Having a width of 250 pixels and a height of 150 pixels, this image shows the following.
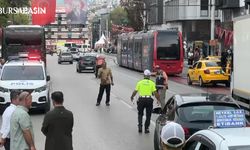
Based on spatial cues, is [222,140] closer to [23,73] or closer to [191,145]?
[191,145]

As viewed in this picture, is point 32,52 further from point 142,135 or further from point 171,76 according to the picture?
point 142,135

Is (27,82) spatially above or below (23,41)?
below

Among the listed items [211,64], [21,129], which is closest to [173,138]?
[21,129]

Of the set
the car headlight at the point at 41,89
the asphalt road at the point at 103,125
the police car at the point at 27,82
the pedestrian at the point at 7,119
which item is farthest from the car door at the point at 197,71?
the pedestrian at the point at 7,119

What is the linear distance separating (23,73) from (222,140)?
16.3 meters

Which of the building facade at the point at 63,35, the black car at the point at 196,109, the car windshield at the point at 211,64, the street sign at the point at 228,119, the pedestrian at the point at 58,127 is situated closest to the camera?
the street sign at the point at 228,119

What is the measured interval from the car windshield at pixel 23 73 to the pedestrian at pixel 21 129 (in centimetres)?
1263

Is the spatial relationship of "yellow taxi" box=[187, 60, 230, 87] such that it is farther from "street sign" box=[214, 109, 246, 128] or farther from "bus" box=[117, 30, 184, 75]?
"street sign" box=[214, 109, 246, 128]

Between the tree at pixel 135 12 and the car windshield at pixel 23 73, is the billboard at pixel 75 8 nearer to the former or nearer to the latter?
the tree at pixel 135 12

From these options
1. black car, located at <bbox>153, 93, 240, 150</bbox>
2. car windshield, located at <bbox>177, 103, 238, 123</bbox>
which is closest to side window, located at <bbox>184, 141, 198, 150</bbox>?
black car, located at <bbox>153, 93, 240, 150</bbox>

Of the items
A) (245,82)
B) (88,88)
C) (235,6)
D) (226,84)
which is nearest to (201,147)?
(245,82)

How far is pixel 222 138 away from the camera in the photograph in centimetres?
578

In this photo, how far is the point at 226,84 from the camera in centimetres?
3597

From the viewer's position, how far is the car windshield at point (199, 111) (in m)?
11.0
